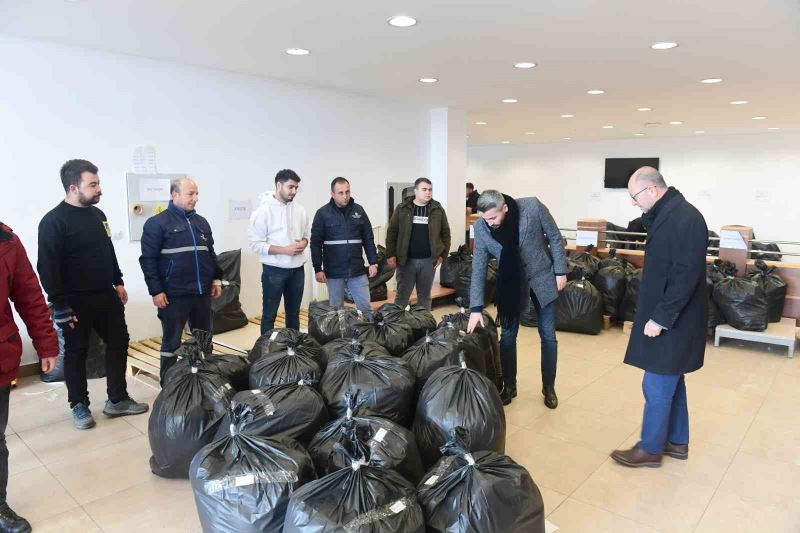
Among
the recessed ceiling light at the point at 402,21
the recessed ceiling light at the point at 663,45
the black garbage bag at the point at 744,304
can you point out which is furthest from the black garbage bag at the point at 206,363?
the black garbage bag at the point at 744,304

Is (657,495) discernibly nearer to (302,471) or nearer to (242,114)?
(302,471)

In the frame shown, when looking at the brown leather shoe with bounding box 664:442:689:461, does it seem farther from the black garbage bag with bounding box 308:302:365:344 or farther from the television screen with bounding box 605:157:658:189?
the television screen with bounding box 605:157:658:189

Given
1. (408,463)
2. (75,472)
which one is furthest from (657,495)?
(75,472)

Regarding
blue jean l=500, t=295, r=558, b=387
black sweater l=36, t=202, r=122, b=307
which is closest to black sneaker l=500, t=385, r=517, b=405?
blue jean l=500, t=295, r=558, b=387

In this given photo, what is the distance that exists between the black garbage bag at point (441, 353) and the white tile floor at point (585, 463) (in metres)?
0.48

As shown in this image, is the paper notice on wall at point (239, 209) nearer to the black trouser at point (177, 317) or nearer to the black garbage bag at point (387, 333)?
the black trouser at point (177, 317)

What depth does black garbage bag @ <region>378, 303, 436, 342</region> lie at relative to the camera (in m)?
3.30

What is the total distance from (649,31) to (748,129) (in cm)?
790

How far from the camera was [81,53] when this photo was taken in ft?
12.9

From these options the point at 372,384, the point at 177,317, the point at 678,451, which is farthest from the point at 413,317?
the point at 678,451

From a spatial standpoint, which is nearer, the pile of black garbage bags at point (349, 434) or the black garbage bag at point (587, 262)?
the pile of black garbage bags at point (349, 434)

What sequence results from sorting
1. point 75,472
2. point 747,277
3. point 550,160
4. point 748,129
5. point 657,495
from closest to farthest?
point 657,495
point 75,472
point 747,277
point 748,129
point 550,160

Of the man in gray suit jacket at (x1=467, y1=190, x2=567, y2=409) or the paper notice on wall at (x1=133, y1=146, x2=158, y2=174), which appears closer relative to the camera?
the man in gray suit jacket at (x1=467, y1=190, x2=567, y2=409)

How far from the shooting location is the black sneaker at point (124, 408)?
124 inches
